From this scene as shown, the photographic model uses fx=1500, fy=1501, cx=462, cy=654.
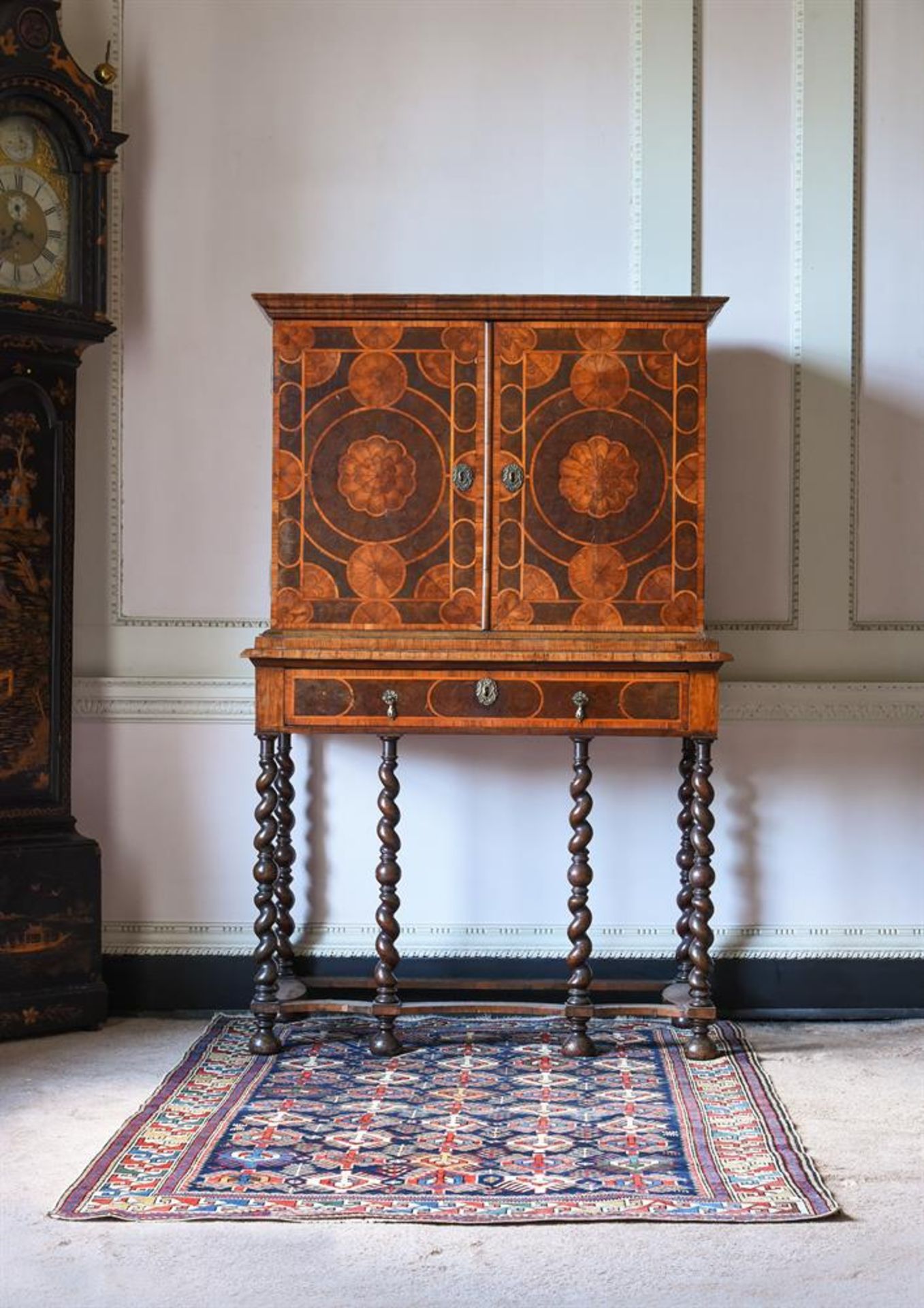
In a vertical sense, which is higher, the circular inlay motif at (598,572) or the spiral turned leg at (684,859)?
the circular inlay motif at (598,572)

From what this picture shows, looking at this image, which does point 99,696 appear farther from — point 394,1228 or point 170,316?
point 394,1228

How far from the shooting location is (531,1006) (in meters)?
4.07

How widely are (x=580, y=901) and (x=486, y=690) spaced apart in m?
0.61

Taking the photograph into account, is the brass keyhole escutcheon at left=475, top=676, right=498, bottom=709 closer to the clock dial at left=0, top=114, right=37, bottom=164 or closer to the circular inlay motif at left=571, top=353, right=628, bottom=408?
the circular inlay motif at left=571, top=353, right=628, bottom=408

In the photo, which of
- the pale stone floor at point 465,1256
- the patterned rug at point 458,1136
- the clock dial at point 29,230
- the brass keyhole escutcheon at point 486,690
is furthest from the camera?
the clock dial at point 29,230

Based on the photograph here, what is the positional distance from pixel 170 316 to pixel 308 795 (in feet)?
4.91

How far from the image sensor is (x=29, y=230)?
4.22m

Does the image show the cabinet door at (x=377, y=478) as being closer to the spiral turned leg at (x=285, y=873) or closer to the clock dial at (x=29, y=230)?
the spiral turned leg at (x=285, y=873)

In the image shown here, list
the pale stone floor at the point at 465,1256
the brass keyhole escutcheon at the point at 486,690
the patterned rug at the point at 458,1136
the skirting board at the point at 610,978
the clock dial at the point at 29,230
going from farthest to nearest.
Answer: the skirting board at the point at 610,978 < the clock dial at the point at 29,230 < the brass keyhole escutcheon at the point at 486,690 < the patterned rug at the point at 458,1136 < the pale stone floor at the point at 465,1256

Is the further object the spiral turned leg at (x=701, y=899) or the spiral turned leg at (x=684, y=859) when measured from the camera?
the spiral turned leg at (x=684, y=859)

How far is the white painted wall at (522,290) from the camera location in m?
4.48

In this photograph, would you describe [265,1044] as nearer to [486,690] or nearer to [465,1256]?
[486,690]

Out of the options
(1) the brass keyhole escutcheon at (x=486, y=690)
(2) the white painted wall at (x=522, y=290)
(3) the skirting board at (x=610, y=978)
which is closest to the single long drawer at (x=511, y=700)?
(1) the brass keyhole escutcheon at (x=486, y=690)

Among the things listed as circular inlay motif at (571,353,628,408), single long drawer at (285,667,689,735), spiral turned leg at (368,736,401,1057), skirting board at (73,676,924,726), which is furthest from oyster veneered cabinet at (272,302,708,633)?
skirting board at (73,676,924,726)
